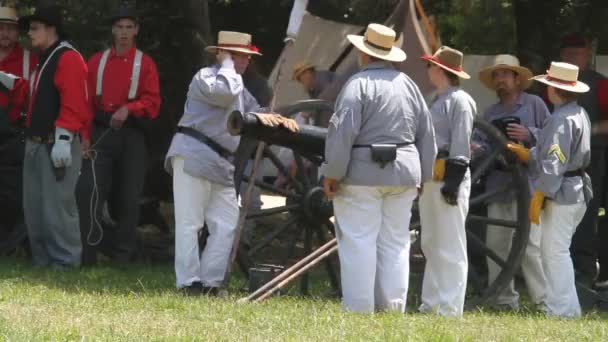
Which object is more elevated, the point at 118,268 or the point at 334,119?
the point at 334,119

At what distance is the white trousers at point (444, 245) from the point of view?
8.30 meters

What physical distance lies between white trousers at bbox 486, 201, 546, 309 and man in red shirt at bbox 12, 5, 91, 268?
3068 millimetres

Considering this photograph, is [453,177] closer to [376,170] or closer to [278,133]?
[376,170]

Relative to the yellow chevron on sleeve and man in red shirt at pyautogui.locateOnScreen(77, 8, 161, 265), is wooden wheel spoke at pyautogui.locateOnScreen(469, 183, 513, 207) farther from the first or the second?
man in red shirt at pyautogui.locateOnScreen(77, 8, 161, 265)

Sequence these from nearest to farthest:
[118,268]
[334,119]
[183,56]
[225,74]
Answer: [334,119] → [225,74] → [118,268] → [183,56]

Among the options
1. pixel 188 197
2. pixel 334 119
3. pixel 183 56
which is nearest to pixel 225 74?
pixel 188 197

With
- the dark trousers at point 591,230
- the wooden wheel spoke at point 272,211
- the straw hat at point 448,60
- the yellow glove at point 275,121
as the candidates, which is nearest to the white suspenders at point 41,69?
the wooden wheel spoke at point 272,211

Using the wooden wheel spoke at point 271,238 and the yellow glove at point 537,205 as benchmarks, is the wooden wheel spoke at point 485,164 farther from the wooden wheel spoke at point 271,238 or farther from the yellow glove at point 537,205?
the wooden wheel spoke at point 271,238

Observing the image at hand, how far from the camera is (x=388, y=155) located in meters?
7.58

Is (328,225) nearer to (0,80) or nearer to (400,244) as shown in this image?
(400,244)

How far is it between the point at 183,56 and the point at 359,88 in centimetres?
534

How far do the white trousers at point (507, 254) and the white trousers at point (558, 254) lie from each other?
43 cm

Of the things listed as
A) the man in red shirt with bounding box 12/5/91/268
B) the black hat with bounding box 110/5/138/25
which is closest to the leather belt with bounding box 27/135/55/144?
the man in red shirt with bounding box 12/5/91/268

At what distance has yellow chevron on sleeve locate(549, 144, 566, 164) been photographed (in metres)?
8.52
